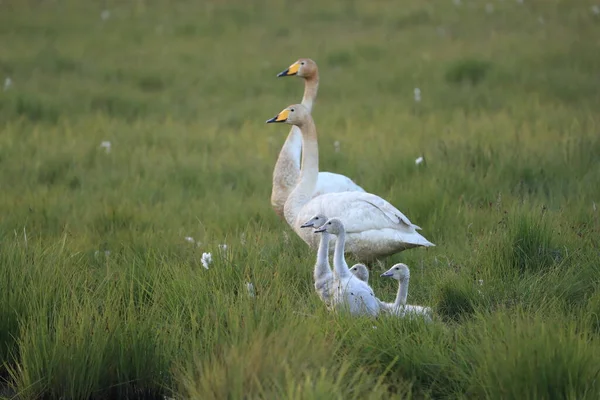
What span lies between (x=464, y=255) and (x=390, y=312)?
1374 mm

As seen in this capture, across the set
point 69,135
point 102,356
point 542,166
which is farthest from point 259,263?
point 69,135

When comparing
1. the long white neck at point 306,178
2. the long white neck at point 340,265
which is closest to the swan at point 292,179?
the long white neck at point 306,178

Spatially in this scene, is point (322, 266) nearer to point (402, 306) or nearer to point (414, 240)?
point (402, 306)

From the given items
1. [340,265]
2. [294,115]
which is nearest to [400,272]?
[340,265]

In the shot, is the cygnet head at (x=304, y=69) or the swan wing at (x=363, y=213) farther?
the cygnet head at (x=304, y=69)

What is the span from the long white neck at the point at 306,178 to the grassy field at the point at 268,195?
0.64 ft

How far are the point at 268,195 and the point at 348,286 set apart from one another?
10.8ft

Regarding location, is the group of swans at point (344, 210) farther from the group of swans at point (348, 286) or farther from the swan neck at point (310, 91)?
the swan neck at point (310, 91)

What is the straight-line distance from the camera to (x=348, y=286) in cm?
455

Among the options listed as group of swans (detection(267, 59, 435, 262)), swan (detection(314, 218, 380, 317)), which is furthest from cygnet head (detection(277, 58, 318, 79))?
swan (detection(314, 218, 380, 317))

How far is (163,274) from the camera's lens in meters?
5.05

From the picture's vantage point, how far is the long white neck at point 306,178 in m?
6.12

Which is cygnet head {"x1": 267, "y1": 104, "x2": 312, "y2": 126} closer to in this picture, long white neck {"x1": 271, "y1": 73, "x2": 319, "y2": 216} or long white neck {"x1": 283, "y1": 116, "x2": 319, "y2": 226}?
long white neck {"x1": 283, "y1": 116, "x2": 319, "y2": 226}

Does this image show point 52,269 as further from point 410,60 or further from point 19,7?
point 19,7
